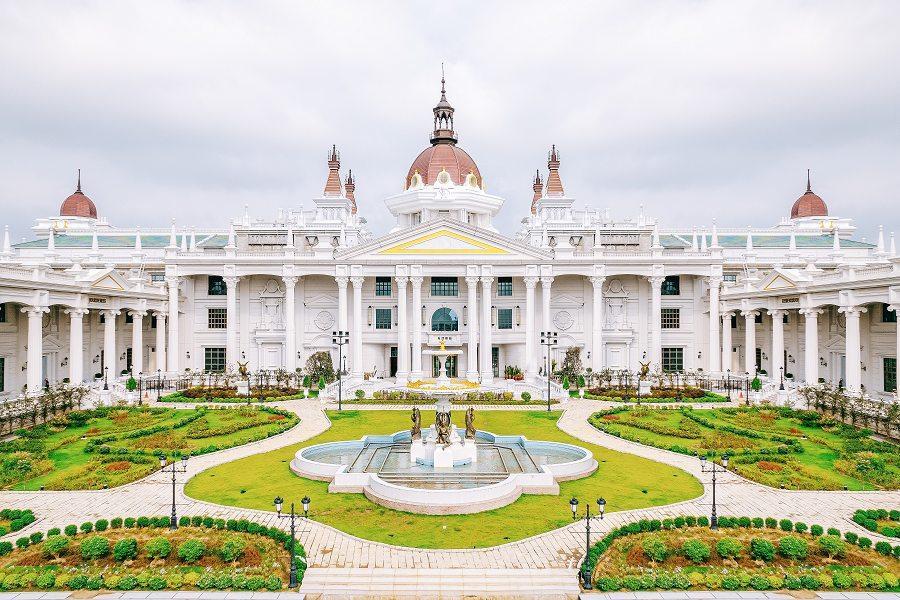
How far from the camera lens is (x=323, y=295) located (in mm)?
51562

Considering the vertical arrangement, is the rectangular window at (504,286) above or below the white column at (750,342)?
above

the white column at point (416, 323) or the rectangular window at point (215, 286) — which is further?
the rectangular window at point (215, 286)

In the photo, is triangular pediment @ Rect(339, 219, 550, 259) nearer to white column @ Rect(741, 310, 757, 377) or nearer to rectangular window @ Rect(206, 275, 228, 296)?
rectangular window @ Rect(206, 275, 228, 296)

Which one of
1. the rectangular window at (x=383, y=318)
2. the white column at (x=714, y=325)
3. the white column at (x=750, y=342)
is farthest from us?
the rectangular window at (x=383, y=318)

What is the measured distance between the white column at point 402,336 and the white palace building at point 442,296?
10cm

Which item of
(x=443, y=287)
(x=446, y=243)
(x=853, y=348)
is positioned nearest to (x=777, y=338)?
(x=853, y=348)

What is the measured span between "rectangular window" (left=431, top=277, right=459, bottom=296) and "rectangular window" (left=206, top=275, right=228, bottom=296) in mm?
20278

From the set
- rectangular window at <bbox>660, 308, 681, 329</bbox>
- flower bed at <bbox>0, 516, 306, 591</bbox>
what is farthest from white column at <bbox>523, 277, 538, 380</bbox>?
flower bed at <bbox>0, 516, 306, 591</bbox>

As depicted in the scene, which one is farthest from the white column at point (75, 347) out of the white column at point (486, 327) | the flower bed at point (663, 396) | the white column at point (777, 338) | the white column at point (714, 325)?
the white column at point (777, 338)

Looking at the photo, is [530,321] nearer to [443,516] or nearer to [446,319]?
[446,319]

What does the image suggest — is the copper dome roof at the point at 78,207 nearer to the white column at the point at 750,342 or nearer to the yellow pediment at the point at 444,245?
the yellow pediment at the point at 444,245

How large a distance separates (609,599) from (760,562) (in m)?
4.66

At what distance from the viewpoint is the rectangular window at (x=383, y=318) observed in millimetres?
51219

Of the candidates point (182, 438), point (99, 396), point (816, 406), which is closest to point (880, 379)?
point (816, 406)
